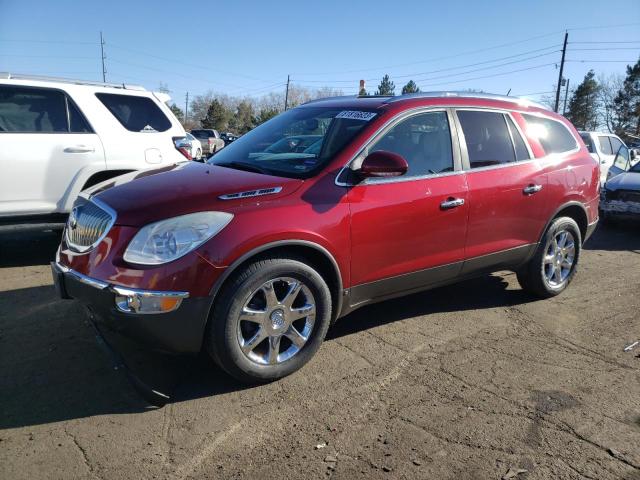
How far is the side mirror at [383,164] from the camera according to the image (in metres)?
3.37

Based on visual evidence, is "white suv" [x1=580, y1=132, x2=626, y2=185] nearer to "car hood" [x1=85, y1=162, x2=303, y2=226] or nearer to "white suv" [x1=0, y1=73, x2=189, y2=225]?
"white suv" [x1=0, y1=73, x2=189, y2=225]

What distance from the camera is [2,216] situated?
552cm

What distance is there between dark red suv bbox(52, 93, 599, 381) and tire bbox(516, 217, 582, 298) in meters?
0.03

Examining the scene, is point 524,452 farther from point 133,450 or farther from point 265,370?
point 133,450

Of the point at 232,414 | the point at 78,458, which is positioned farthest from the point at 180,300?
the point at 78,458

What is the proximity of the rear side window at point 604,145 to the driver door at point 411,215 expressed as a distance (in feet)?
34.9

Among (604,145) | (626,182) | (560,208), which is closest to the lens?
(560,208)

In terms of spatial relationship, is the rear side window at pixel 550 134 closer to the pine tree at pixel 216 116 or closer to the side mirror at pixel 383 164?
the side mirror at pixel 383 164

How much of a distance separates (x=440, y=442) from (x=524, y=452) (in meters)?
0.43

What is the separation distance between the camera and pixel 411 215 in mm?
3730

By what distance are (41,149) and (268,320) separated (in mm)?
4013

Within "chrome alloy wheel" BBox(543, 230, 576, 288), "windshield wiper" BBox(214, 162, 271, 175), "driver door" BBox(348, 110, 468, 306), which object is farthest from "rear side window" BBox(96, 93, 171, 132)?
"chrome alloy wheel" BBox(543, 230, 576, 288)

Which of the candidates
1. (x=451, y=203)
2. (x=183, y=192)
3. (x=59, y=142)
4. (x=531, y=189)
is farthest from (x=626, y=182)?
(x=59, y=142)

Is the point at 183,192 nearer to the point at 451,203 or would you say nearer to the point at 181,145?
Result: the point at 451,203
